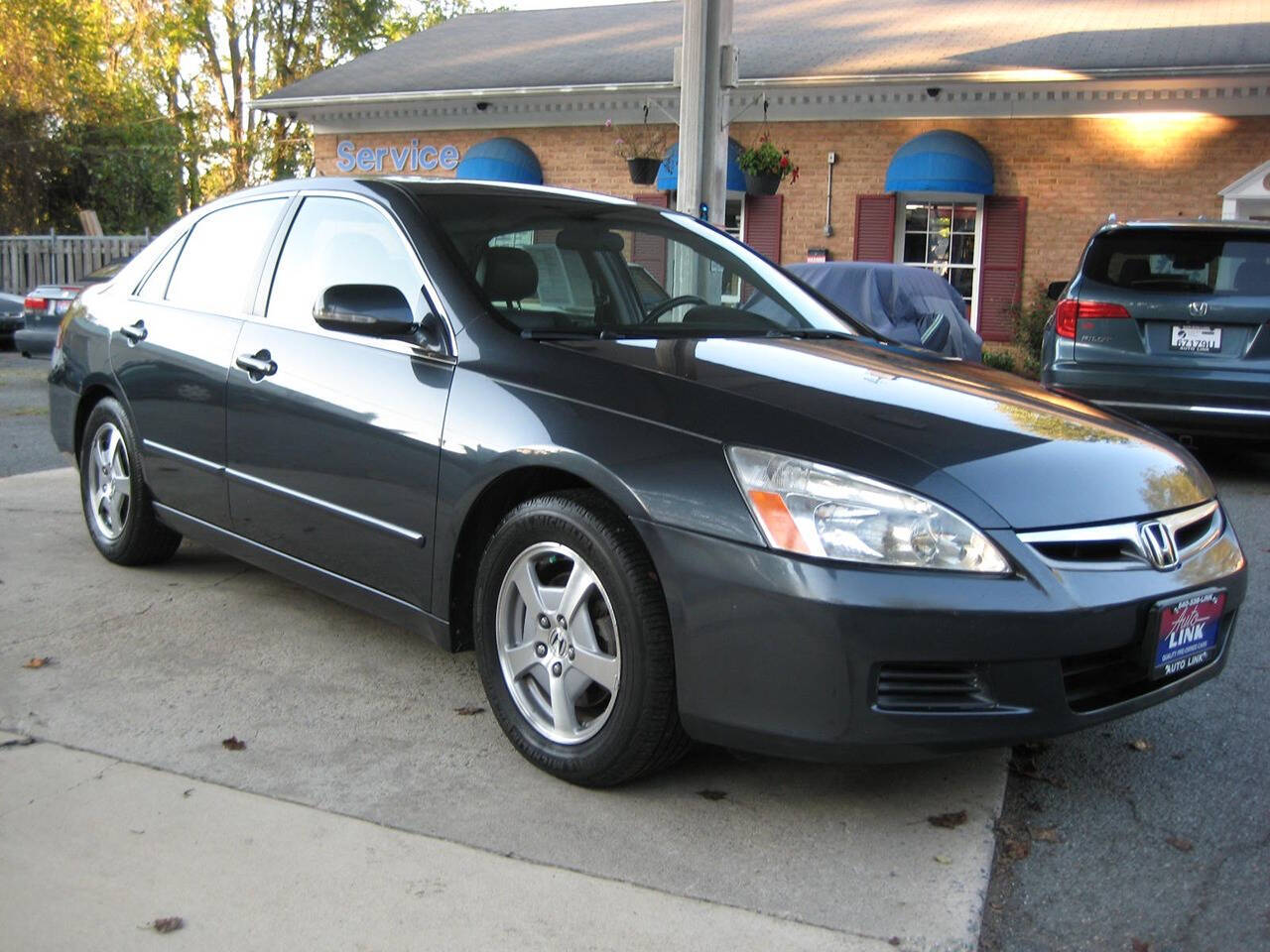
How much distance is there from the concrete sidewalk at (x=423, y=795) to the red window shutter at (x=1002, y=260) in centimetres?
1411

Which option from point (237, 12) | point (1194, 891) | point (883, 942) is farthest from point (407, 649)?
point (237, 12)

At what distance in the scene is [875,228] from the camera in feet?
59.3

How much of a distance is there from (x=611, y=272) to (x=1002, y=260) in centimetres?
1398

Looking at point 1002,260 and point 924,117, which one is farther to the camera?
point 924,117

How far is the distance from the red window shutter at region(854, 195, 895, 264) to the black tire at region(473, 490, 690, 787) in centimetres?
1524

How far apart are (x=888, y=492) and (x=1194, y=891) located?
1.10m

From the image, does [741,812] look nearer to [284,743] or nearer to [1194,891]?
[1194,891]

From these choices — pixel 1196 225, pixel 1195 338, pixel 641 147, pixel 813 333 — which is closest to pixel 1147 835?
pixel 813 333

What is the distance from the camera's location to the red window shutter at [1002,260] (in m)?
17.3

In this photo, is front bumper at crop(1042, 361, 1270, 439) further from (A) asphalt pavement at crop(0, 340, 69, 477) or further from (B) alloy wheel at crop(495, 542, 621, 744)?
(A) asphalt pavement at crop(0, 340, 69, 477)

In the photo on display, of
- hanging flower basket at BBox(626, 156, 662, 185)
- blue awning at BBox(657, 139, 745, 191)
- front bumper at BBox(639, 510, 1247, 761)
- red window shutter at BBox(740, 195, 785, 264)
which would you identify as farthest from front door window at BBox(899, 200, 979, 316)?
front bumper at BBox(639, 510, 1247, 761)

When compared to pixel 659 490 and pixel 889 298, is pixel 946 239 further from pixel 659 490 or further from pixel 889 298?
pixel 659 490

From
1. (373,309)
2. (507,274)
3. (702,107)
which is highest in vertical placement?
(702,107)

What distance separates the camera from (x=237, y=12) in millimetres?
35562
